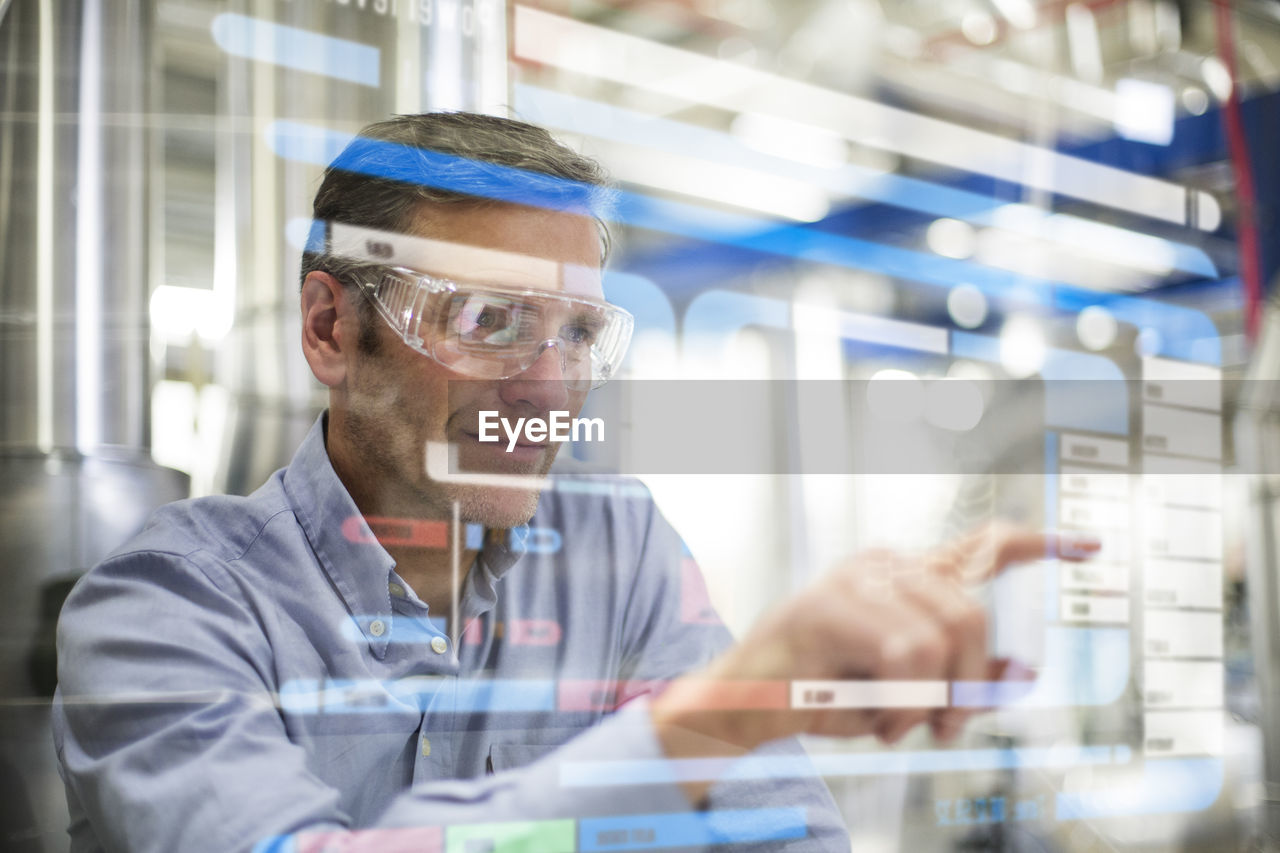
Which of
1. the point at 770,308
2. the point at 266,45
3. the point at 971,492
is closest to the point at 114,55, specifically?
the point at 266,45

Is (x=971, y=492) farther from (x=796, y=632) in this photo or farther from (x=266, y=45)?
(x=266, y=45)

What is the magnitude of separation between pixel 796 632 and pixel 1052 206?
1.16 metres

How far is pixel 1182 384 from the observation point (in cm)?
139

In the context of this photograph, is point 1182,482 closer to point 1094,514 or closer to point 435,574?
point 1094,514

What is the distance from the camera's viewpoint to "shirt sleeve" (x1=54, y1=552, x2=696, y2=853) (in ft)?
2.32

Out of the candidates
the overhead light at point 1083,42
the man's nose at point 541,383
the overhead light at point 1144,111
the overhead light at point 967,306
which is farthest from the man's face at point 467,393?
the overhead light at point 1083,42

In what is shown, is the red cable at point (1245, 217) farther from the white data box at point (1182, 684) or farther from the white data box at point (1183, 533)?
the white data box at point (1182, 684)

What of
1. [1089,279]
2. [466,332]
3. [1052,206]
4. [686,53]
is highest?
[686,53]

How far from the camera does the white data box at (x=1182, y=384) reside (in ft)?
4.39

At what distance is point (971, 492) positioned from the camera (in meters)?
1.10

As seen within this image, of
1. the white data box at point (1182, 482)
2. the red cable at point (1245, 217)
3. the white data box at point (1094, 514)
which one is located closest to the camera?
the white data box at point (1094, 514)

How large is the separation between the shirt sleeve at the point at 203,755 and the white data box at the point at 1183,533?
881 millimetres

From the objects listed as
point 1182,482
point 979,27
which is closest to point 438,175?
point 1182,482

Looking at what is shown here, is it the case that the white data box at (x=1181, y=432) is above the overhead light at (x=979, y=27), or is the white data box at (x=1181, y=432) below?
below
